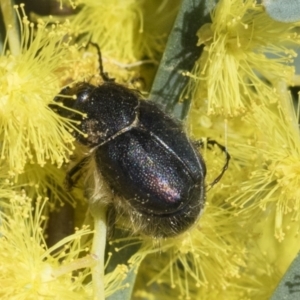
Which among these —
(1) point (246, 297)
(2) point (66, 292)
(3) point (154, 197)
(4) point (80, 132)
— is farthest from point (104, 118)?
(1) point (246, 297)

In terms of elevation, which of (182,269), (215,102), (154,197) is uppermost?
(215,102)

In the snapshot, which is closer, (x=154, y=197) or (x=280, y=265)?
(x=154, y=197)

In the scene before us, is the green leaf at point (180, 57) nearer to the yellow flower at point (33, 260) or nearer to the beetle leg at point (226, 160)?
the beetle leg at point (226, 160)

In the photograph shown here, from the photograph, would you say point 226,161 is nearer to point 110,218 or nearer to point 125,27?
point 110,218

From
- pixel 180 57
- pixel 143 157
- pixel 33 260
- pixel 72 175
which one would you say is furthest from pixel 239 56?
pixel 33 260

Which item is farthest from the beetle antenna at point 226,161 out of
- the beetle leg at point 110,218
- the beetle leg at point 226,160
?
the beetle leg at point 110,218

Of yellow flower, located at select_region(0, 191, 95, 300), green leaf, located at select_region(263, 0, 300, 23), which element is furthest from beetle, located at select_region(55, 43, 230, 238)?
green leaf, located at select_region(263, 0, 300, 23)

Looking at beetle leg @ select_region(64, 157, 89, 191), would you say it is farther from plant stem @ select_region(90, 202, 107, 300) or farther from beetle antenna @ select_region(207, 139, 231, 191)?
beetle antenna @ select_region(207, 139, 231, 191)

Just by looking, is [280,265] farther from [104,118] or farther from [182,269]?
[104,118]
